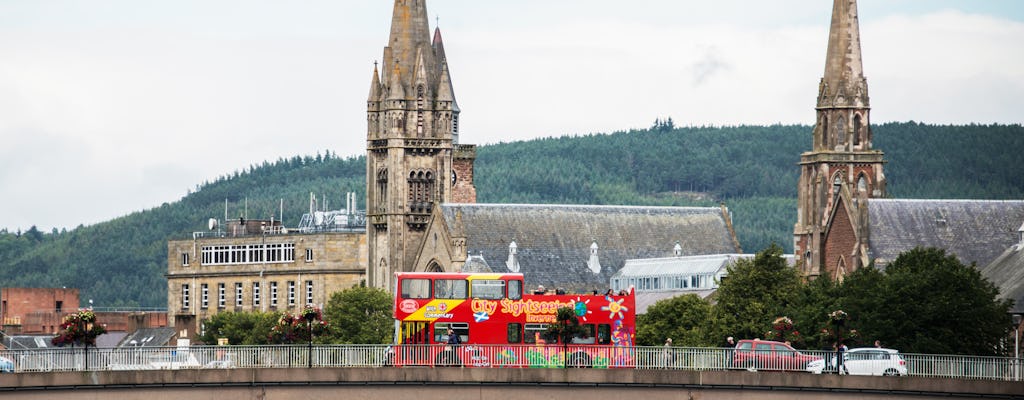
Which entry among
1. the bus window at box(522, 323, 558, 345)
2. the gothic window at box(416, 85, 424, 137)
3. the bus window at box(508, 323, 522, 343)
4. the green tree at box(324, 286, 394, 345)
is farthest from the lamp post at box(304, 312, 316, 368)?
the gothic window at box(416, 85, 424, 137)

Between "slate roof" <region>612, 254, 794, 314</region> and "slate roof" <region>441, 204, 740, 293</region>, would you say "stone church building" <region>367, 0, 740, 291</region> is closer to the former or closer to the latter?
"slate roof" <region>441, 204, 740, 293</region>

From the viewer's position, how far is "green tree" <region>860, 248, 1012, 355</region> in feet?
374

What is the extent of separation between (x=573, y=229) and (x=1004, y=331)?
249ft

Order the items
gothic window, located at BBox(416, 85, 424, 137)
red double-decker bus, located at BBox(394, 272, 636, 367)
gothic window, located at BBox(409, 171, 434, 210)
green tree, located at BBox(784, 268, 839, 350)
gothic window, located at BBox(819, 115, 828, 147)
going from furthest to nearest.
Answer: gothic window, located at BBox(409, 171, 434, 210) < gothic window, located at BBox(416, 85, 424, 137) < gothic window, located at BBox(819, 115, 828, 147) < green tree, located at BBox(784, 268, 839, 350) < red double-decker bus, located at BBox(394, 272, 636, 367)

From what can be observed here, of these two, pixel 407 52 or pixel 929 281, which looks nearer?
pixel 929 281

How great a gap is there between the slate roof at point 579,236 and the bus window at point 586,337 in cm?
7919

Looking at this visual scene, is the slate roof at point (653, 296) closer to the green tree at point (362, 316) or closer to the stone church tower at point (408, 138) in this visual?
the green tree at point (362, 316)

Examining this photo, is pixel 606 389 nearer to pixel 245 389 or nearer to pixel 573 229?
pixel 245 389

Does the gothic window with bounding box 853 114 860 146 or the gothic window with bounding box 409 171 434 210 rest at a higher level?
the gothic window with bounding box 853 114 860 146

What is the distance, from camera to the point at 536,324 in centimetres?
9988

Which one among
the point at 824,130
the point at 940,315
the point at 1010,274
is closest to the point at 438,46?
the point at 824,130

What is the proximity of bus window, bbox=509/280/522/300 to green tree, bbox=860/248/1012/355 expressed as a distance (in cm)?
2117

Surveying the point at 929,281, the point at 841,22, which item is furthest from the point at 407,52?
the point at 929,281

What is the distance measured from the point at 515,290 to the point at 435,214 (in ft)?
273
